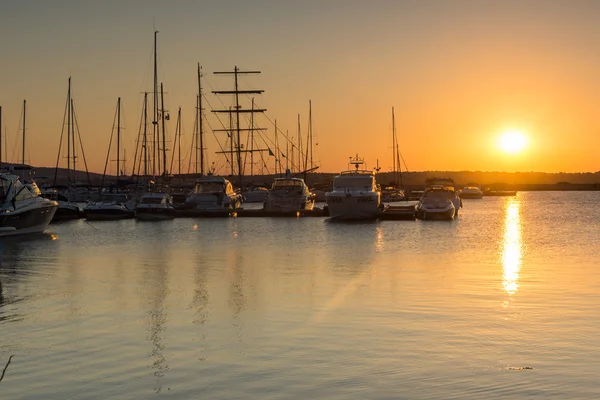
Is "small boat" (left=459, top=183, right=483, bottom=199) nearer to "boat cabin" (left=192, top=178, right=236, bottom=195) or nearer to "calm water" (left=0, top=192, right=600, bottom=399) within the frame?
"boat cabin" (left=192, top=178, right=236, bottom=195)

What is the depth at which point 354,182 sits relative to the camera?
2397 inches

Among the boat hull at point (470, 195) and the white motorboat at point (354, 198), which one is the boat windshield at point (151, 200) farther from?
the boat hull at point (470, 195)

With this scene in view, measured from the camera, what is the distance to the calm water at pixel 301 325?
11.7 metres

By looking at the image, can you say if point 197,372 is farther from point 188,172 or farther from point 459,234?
point 188,172

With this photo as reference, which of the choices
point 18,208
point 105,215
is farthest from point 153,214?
point 18,208

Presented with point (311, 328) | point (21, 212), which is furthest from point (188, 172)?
point (311, 328)

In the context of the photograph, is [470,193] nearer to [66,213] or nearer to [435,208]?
[435,208]

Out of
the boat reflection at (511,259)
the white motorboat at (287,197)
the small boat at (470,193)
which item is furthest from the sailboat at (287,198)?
the small boat at (470,193)

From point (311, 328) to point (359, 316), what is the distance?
1669mm

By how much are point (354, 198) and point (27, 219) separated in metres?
22.9

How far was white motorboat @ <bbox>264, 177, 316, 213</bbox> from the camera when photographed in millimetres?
67688

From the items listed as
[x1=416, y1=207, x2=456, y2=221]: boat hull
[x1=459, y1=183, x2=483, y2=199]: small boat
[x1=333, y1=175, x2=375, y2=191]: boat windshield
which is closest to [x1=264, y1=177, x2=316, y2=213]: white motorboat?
[x1=333, y1=175, x2=375, y2=191]: boat windshield

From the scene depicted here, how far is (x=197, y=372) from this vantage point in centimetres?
1239

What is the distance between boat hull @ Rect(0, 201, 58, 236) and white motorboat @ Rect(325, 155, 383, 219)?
19385mm
